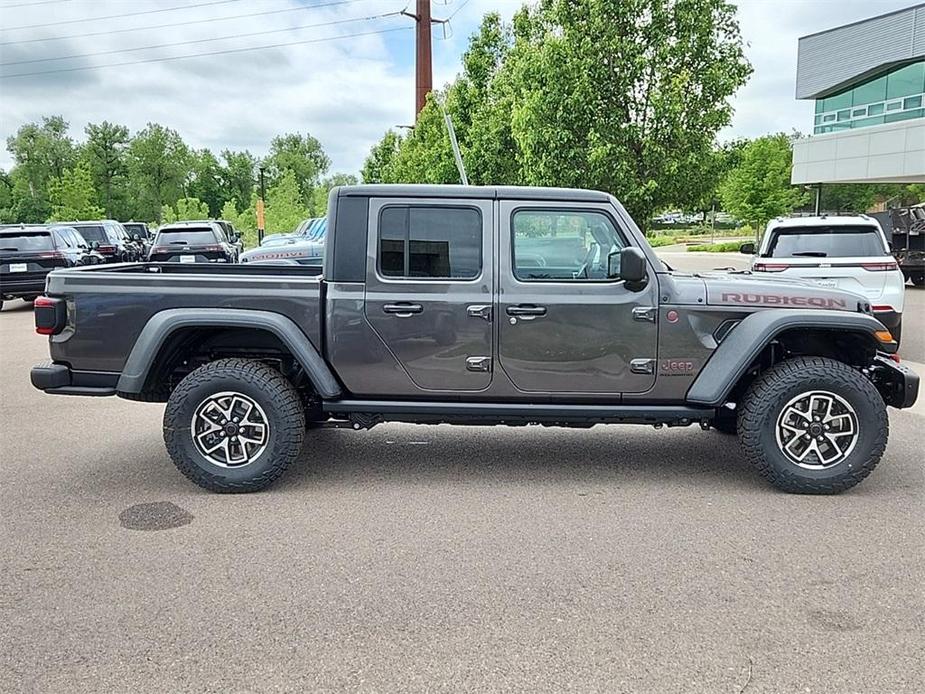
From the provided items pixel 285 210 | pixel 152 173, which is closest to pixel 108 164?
pixel 152 173

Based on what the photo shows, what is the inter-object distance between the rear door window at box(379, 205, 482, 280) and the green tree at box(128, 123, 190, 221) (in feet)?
247

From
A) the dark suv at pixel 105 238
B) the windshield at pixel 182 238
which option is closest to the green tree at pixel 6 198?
the dark suv at pixel 105 238

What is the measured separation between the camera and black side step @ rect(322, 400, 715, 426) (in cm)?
516

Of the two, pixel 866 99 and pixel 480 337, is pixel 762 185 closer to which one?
pixel 866 99

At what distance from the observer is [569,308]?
507 centimetres

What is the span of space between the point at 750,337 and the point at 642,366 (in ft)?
2.22

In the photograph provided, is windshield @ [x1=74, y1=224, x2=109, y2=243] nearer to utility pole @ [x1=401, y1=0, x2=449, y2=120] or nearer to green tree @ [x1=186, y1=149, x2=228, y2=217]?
utility pole @ [x1=401, y1=0, x2=449, y2=120]

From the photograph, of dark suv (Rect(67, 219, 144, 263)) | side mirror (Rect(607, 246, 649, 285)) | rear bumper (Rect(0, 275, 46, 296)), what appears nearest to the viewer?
side mirror (Rect(607, 246, 649, 285))

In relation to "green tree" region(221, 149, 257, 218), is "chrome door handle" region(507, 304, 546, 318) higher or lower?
lower

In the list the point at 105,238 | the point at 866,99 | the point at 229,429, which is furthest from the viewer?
the point at 866,99

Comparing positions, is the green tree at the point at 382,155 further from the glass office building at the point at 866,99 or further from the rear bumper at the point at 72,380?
the rear bumper at the point at 72,380

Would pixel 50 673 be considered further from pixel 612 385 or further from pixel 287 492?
pixel 612 385

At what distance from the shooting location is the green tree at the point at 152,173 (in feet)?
245

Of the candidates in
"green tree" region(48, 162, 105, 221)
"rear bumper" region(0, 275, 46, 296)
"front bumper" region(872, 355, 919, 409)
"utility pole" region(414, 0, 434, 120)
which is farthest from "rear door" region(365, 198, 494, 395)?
"green tree" region(48, 162, 105, 221)
